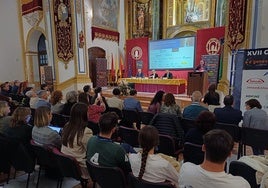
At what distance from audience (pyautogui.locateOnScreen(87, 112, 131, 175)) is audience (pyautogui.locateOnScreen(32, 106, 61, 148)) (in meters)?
0.65

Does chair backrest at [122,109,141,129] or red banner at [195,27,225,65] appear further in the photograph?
red banner at [195,27,225,65]

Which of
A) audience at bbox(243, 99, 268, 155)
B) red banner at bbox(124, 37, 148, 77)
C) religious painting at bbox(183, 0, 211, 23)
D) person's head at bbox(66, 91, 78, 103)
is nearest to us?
audience at bbox(243, 99, 268, 155)

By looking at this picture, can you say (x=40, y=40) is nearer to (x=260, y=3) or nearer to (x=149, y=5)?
(x=149, y=5)

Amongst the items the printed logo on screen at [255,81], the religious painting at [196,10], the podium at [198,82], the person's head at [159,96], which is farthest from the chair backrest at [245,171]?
the religious painting at [196,10]

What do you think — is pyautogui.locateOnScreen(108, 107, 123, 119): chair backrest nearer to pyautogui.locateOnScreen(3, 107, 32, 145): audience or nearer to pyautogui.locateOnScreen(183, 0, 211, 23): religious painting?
pyautogui.locateOnScreen(3, 107, 32, 145): audience

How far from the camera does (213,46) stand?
356 inches

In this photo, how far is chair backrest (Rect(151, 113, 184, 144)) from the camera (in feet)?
9.10

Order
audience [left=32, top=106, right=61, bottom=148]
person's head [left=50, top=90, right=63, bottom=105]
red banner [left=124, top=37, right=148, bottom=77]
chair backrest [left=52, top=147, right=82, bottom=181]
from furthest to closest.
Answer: red banner [left=124, top=37, right=148, bottom=77]
person's head [left=50, top=90, right=63, bottom=105]
audience [left=32, top=106, right=61, bottom=148]
chair backrest [left=52, top=147, right=82, bottom=181]

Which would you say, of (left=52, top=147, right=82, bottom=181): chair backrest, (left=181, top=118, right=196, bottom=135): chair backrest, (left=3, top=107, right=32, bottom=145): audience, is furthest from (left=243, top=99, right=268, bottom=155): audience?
(left=3, top=107, right=32, bottom=145): audience

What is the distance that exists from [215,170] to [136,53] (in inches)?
434

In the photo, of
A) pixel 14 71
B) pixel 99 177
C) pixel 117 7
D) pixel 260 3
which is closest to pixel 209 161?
pixel 99 177

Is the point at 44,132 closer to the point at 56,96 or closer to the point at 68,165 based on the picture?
the point at 68,165

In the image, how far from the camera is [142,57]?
459 inches

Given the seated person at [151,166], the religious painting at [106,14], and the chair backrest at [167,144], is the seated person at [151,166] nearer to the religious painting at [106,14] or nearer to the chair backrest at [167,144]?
the chair backrest at [167,144]
